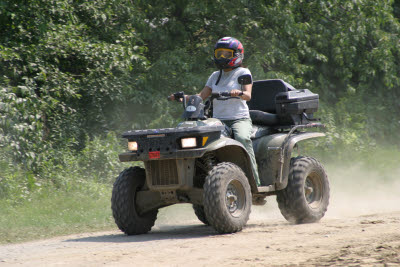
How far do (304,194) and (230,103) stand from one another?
1588 mm

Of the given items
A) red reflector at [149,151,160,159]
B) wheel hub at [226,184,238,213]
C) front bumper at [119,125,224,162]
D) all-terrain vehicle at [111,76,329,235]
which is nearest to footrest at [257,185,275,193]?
all-terrain vehicle at [111,76,329,235]

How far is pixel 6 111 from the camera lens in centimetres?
1123

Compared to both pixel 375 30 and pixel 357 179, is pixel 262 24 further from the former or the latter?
pixel 357 179

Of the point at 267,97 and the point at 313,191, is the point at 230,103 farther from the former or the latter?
the point at 313,191

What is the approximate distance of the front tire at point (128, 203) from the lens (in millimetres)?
7941

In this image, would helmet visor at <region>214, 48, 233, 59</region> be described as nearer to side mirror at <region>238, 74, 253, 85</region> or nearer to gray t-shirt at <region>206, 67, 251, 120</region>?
gray t-shirt at <region>206, 67, 251, 120</region>

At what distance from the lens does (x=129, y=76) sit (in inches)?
583

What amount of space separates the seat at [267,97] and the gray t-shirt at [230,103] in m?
0.84

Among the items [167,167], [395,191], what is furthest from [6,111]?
[395,191]

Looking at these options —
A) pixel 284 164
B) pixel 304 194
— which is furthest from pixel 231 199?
pixel 304 194

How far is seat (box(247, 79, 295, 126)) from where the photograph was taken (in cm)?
924

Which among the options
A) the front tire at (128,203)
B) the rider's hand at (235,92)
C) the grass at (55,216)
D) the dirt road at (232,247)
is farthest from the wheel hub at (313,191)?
the grass at (55,216)

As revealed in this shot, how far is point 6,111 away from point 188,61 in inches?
216

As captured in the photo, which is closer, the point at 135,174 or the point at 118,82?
the point at 135,174
